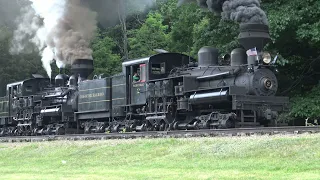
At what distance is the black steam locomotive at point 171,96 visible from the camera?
18672 millimetres

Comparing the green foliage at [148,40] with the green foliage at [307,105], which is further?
the green foliage at [148,40]

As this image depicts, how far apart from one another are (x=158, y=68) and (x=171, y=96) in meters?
1.58

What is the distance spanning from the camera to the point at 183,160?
13.1 m

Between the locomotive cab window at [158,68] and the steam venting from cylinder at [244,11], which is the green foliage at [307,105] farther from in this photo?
the steam venting from cylinder at [244,11]

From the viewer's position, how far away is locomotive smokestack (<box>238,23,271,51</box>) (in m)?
18.4

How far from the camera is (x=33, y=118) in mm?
30094

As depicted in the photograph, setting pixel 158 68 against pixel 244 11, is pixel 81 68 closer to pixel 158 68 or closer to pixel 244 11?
pixel 158 68

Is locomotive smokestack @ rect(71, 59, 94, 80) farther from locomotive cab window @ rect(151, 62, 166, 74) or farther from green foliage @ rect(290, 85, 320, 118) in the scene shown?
green foliage @ rect(290, 85, 320, 118)

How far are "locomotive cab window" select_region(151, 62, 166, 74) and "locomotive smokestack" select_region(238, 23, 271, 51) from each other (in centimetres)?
438

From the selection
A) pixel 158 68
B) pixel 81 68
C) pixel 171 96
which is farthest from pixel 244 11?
pixel 81 68

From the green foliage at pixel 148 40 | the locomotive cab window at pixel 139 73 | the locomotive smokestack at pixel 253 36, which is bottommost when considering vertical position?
the locomotive cab window at pixel 139 73

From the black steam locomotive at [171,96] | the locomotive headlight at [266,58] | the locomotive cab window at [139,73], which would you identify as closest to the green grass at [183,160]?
the black steam locomotive at [171,96]

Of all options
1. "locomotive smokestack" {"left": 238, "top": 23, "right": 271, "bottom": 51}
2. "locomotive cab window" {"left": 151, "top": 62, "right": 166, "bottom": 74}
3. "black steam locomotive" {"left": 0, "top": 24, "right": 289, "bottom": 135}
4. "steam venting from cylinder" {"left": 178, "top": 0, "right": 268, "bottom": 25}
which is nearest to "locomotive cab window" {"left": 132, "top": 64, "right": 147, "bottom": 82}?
"black steam locomotive" {"left": 0, "top": 24, "right": 289, "bottom": 135}

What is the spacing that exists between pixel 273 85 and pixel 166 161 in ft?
24.0
